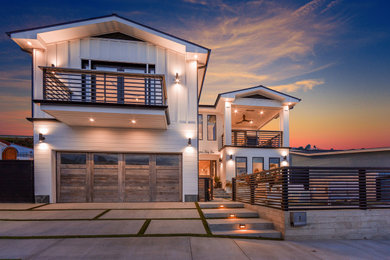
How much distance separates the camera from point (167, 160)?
867 centimetres

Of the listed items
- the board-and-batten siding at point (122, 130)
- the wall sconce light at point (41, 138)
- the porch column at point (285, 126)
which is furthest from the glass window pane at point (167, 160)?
the porch column at point (285, 126)

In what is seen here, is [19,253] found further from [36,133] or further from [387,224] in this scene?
[387,224]

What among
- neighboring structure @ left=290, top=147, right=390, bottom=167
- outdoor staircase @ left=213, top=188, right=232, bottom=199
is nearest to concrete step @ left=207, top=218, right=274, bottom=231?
outdoor staircase @ left=213, top=188, right=232, bottom=199

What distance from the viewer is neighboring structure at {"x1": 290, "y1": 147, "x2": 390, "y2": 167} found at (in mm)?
10898

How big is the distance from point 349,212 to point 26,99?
1681 centimetres

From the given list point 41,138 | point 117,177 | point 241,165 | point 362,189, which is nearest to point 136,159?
point 117,177

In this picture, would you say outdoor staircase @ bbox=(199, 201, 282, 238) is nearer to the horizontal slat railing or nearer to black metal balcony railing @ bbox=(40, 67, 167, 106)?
black metal balcony railing @ bbox=(40, 67, 167, 106)

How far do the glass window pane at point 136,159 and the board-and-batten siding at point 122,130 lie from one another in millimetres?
345

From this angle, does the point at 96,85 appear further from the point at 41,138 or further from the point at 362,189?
the point at 362,189

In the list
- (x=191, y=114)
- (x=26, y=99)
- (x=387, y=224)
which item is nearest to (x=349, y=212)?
(x=387, y=224)

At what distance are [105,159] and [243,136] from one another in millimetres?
8909

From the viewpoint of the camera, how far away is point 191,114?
8805 millimetres

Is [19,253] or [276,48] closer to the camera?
[19,253]

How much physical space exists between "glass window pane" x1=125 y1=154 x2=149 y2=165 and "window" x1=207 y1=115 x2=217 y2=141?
6.28 meters
